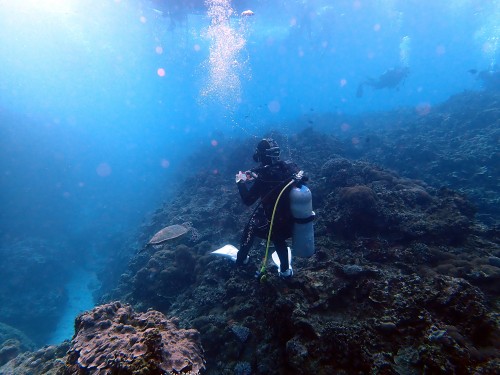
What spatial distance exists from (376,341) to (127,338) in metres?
2.89

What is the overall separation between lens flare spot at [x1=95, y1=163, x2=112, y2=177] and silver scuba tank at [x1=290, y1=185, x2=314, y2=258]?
46.7 metres

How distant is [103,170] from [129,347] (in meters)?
50.9

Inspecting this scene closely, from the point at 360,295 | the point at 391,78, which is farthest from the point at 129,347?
the point at 391,78

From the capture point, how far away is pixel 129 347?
2.75 meters

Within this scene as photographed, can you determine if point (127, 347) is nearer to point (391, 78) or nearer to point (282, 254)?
point (282, 254)

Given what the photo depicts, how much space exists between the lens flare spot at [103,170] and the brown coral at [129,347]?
46.0 metres

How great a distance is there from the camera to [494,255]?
16.2 ft

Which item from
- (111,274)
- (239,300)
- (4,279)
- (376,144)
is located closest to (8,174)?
(4,279)

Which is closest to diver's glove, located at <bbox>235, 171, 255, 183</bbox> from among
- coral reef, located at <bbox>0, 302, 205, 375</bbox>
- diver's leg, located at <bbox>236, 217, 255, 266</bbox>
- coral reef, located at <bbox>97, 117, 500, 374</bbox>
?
diver's leg, located at <bbox>236, 217, 255, 266</bbox>

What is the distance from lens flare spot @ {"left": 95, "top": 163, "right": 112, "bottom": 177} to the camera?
44.7 m

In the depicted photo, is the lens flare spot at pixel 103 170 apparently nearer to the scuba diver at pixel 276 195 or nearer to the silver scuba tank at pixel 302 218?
Answer: the scuba diver at pixel 276 195

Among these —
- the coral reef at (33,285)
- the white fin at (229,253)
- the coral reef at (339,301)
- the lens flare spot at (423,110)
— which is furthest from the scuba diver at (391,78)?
the coral reef at (33,285)

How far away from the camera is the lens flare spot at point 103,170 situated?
147ft

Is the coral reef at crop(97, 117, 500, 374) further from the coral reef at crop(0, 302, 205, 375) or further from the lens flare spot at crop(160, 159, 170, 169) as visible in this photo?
the lens flare spot at crop(160, 159, 170, 169)
